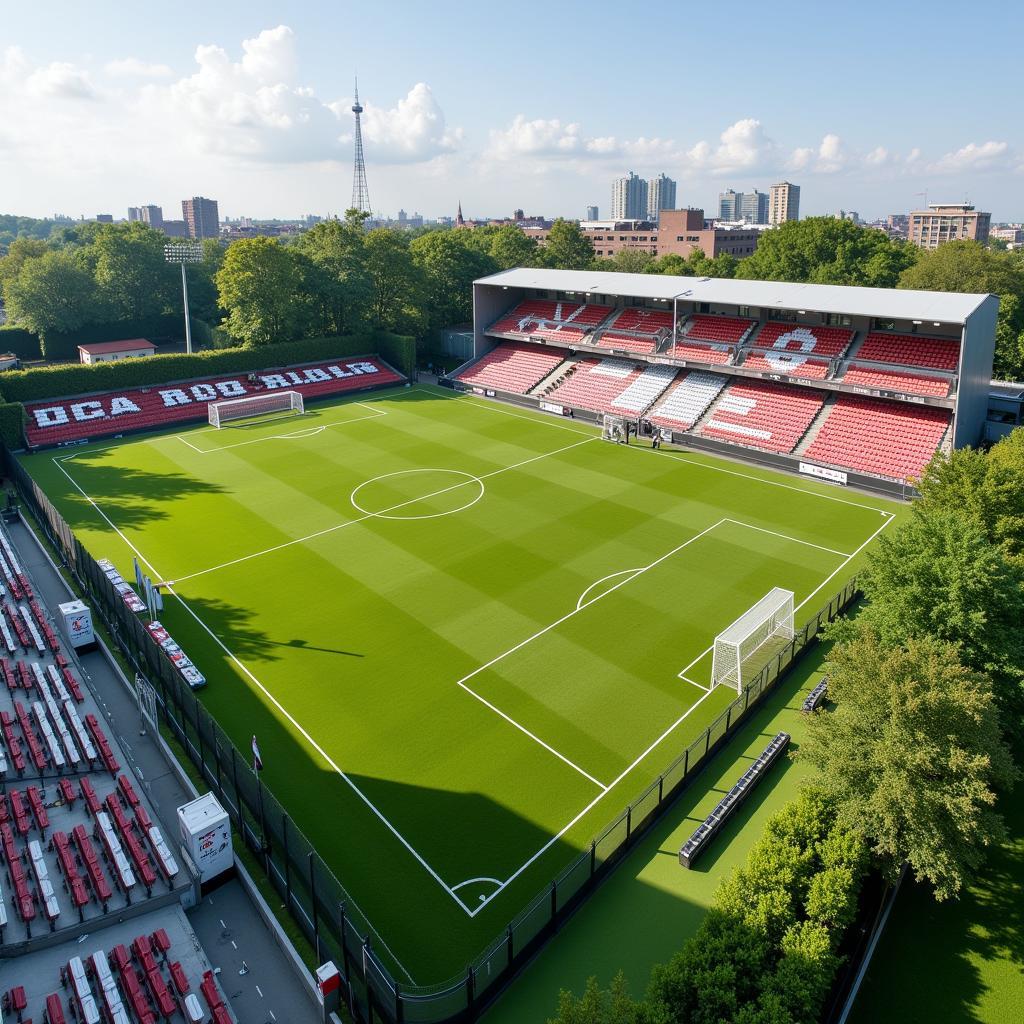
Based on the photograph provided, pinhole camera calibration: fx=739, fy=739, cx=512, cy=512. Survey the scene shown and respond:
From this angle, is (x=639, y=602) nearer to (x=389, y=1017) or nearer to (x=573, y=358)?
(x=389, y=1017)

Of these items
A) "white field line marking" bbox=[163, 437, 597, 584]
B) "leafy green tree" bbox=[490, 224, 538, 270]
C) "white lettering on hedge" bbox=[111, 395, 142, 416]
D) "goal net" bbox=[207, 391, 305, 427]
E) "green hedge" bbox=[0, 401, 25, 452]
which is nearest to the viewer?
"white field line marking" bbox=[163, 437, 597, 584]

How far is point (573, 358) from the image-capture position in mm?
58844

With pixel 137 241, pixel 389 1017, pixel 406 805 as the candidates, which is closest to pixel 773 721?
pixel 406 805

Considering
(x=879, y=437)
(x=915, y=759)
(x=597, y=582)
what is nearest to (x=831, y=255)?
(x=879, y=437)

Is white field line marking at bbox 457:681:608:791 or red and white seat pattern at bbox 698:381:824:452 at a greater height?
red and white seat pattern at bbox 698:381:824:452

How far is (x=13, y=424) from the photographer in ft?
153

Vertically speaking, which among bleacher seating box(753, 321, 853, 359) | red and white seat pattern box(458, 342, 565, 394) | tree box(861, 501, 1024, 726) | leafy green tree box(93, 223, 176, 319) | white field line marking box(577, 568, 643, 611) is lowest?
white field line marking box(577, 568, 643, 611)

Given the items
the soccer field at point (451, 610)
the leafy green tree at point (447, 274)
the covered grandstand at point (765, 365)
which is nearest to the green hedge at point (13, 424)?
the soccer field at point (451, 610)

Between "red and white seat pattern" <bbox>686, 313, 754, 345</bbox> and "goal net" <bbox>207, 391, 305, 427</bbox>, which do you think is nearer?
"red and white seat pattern" <bbox>686, 313, 754, 345</bbox>

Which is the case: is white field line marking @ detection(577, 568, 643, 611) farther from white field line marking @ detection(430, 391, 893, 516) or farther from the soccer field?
white field line marking @ detection(430, 391, 893, 516)

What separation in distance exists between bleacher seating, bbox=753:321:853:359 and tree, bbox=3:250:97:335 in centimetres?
6946

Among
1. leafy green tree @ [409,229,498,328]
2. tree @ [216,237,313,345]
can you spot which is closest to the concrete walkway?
tree @ [216,237,313,345]

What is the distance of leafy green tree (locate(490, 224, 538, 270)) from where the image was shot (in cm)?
8650

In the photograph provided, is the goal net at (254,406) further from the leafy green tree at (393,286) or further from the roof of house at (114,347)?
the roof of house at (114,347)
